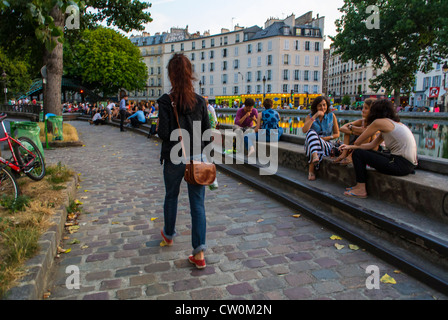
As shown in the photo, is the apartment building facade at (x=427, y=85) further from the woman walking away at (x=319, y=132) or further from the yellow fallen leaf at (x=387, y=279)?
the yellow fallen leaf at (x=387, y=279)

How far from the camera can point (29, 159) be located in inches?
256

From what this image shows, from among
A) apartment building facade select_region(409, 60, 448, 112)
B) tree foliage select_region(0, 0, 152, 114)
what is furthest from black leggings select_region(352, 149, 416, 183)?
apartment building facade select_region(409, 60, 448, 112)

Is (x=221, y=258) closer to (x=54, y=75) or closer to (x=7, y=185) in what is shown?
(x=7, y=185)

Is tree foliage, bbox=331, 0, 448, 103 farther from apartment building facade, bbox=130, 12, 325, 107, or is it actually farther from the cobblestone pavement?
the cobblestone pavement

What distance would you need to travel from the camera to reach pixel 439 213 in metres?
3.83

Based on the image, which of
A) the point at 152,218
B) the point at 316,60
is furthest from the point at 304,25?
the point at 152,218

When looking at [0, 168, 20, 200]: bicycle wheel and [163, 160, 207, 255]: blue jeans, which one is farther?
[0, 168, 20, 200]: bicycle wheel

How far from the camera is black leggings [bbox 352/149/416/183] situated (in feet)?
14.4

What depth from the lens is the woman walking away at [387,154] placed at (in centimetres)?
443

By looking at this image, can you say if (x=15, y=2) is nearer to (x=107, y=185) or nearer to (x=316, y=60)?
(x=107, y=185)

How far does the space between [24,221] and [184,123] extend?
2.15 m

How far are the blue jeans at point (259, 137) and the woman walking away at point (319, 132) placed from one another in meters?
1.72

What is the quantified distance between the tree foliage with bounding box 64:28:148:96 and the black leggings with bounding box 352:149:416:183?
163 ft
